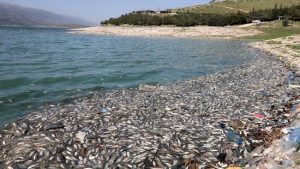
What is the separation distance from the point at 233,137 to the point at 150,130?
10.7ft

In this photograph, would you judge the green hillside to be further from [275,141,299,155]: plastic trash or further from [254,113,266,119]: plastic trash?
[275,141,299,155]: plastic trash

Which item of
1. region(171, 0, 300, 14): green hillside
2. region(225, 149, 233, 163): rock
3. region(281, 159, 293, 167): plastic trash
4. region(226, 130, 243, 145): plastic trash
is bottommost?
region(225, 149, 233, 163): rock

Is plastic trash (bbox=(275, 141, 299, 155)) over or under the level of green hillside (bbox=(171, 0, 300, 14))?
under

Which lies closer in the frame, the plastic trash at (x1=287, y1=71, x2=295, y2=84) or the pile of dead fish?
the pile of dead fish

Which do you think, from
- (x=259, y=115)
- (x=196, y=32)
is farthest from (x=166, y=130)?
(x=196, y=32)

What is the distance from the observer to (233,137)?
47.8 ft

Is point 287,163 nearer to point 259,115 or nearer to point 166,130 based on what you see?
point 166,130

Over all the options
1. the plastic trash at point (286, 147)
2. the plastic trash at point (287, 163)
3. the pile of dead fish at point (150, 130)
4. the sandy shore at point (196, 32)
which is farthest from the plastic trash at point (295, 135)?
the sandy shore at point (196, 32)

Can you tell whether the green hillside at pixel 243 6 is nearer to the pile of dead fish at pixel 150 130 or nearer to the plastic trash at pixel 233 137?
the pile of dead fish at pixel 150 130

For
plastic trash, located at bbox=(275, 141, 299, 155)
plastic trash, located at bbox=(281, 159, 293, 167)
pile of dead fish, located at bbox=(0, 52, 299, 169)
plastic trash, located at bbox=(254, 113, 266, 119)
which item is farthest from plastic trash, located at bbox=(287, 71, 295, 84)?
plastic trash, located at bbox=(281, 159, 293, 167)

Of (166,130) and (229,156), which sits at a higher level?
(166,130)

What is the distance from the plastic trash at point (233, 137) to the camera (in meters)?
14.1

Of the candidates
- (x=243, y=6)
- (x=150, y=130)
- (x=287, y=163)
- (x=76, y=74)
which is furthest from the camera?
(x=243, y=6)

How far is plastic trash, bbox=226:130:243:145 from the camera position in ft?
46.4
